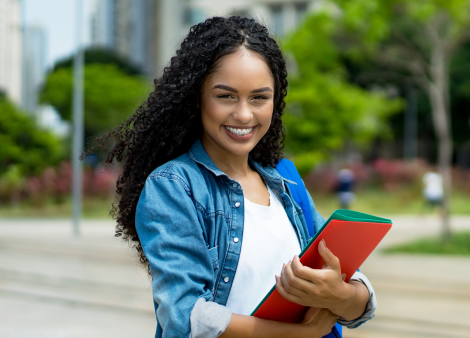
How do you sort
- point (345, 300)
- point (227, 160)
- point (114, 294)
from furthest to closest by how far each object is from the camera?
point (114, 294)
point (227, 160)
point (345, 300)

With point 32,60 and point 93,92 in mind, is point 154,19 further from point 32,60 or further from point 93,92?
point 93,92

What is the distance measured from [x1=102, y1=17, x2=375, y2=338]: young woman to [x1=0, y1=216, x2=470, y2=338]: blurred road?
5.30 ft

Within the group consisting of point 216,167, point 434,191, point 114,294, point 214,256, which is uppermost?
point 216,167

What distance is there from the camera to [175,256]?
1249 mm

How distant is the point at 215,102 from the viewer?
56.9 inches

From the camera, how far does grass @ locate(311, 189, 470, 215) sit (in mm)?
18766

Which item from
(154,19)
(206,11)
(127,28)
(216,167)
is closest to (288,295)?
(216,167)

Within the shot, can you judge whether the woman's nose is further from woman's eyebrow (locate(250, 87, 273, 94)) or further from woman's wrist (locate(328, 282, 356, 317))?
woman's wrist (locate(328, 282, 356, 317))

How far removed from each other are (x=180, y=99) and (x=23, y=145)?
901 inches

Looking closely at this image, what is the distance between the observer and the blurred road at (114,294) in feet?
17.2

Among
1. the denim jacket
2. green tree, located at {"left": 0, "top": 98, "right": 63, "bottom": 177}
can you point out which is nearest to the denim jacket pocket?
the denim jacket

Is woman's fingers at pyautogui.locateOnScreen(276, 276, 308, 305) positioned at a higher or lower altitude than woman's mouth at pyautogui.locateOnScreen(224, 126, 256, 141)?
lower

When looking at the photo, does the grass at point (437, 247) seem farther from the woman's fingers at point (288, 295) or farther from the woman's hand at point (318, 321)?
the woman's fingers at point (288, 295)

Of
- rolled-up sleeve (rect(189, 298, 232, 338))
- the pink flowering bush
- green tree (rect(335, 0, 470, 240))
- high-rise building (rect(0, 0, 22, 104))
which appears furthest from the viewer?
high-rise building (rect(0, 0, 22, 104))
